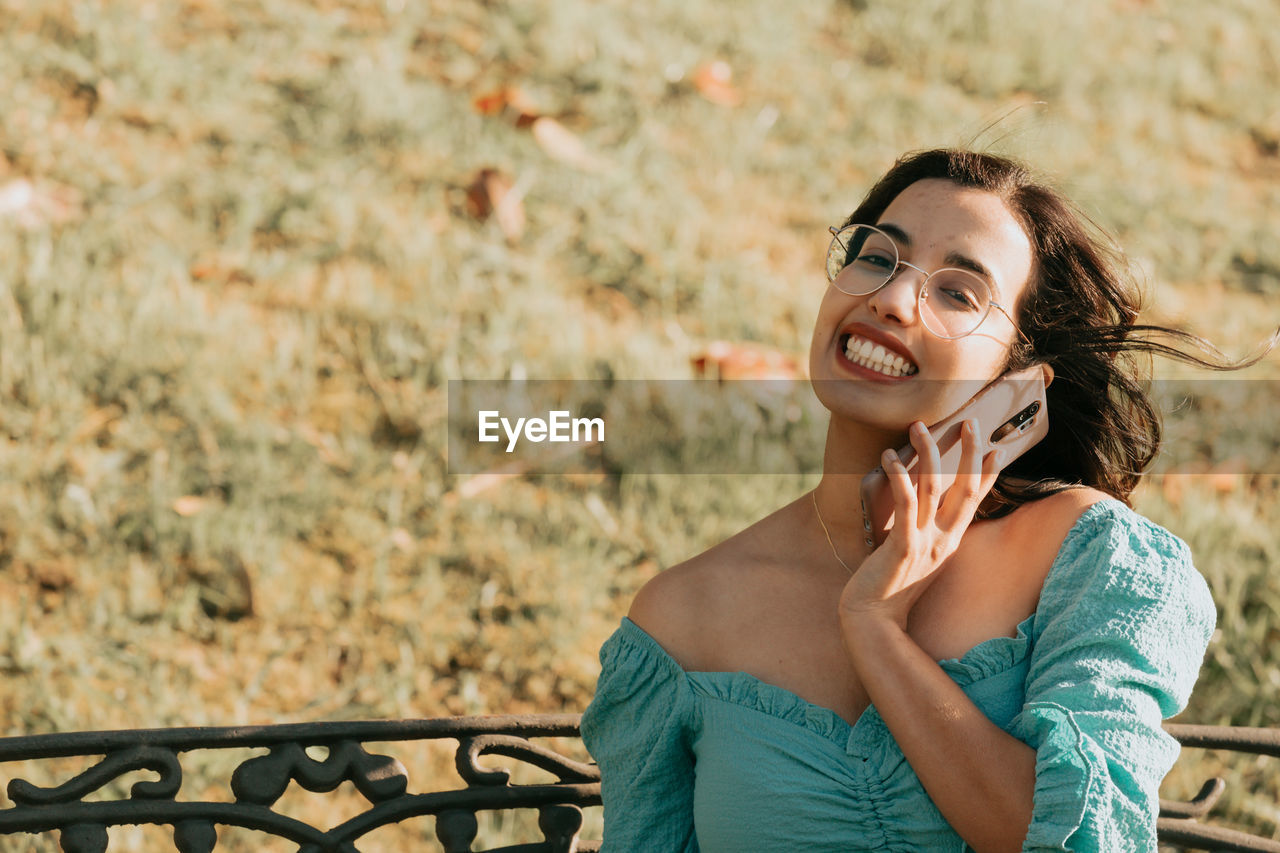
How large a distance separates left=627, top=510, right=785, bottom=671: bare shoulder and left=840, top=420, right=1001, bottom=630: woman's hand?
0.25 m

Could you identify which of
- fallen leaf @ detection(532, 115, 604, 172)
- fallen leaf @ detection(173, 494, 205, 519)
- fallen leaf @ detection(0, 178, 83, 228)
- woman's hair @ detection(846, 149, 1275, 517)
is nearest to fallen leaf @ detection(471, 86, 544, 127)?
fallen leaf @ detection(532, 115, 604, 172)

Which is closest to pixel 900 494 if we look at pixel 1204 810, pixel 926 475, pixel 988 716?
pixel 926 475

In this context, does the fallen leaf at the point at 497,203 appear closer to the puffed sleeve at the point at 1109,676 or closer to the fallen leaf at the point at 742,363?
the fallen leaf at the point at 742,363

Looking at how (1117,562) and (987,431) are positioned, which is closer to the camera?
(1117,562)

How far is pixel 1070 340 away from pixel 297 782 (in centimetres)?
144

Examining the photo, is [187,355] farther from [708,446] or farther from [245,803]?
[245,803]

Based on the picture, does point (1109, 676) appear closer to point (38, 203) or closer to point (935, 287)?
point (935, 287)

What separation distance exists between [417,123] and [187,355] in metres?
1.54

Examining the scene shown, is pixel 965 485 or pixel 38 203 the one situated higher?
pixel 38 203

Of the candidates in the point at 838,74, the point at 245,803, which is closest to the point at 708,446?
the point at 245,803

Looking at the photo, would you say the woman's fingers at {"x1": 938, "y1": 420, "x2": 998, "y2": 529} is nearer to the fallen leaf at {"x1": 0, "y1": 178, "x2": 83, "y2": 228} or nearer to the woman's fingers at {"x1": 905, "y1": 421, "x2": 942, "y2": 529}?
the woman's fingers at {"x1": 905, "y1": 421, "x2": 942, "y2": 529}

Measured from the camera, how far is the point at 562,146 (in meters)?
4.88

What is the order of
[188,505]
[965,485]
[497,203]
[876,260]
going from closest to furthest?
[965,485] → [876,260] → [188,505] → [497,203]

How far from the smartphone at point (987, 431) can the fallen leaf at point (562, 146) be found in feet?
→ 9.92
